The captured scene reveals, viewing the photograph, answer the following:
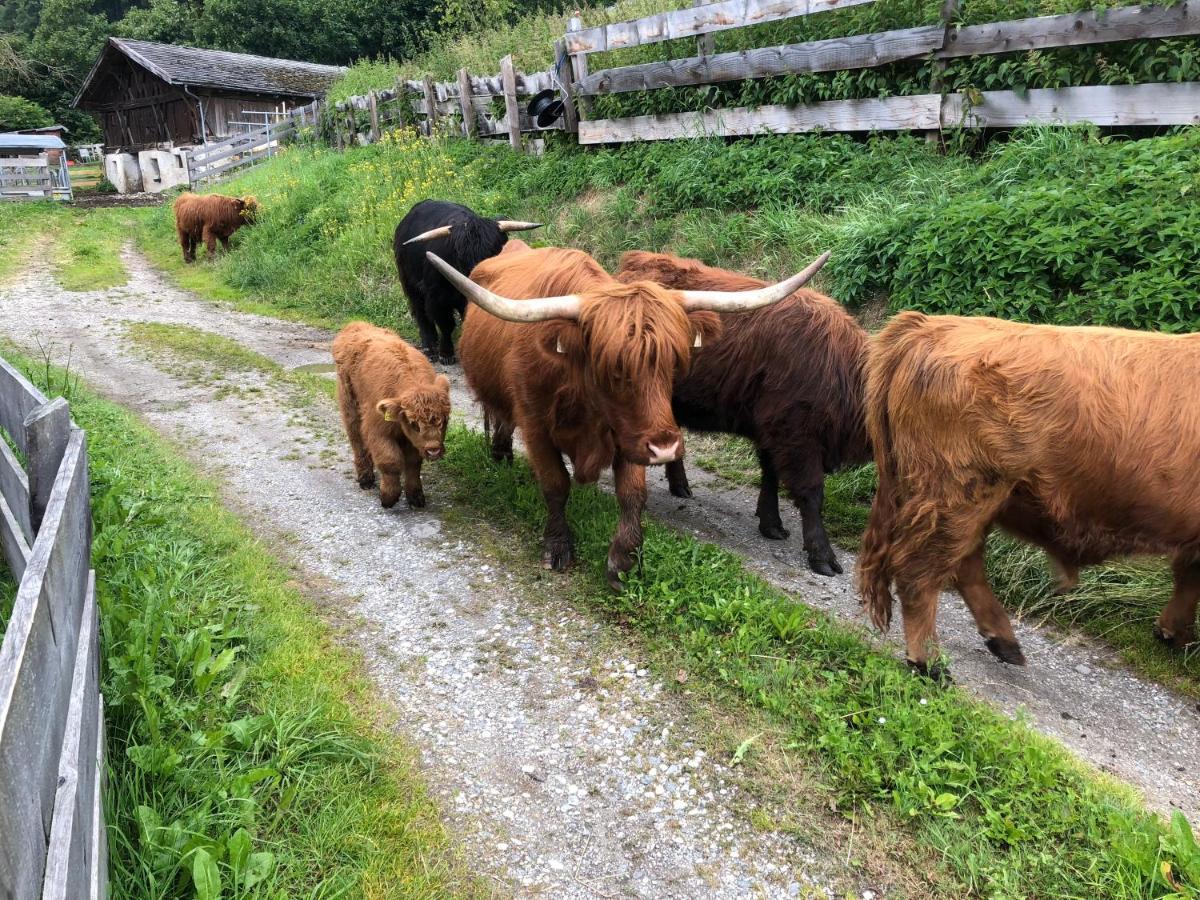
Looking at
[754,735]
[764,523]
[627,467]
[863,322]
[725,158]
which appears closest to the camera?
[754,735]

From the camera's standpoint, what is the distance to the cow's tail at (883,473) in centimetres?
→ 355

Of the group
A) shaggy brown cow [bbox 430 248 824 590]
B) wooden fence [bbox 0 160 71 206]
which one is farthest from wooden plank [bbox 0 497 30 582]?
wooden fence [bbox 0 160 71 206]

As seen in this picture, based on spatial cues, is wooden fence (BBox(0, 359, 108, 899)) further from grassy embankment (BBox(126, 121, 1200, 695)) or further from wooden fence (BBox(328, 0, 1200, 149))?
wooden fence (BBox(328, 0, 1200, 149))

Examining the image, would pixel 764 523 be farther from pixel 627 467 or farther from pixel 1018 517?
pixel 1018 517

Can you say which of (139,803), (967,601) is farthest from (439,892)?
(967,601)

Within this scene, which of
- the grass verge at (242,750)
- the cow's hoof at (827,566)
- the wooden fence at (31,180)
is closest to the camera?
the grass verge at (242,750)

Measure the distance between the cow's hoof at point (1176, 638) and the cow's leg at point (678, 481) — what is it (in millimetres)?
3031

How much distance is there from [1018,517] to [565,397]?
7.49 feet

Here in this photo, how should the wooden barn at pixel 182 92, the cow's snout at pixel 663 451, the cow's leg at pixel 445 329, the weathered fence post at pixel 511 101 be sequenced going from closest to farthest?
the cow's snout at pixel 663 451
the cow's leg at pixel 445 329
the weathered fence post at pixel 511 101
the wooden barn at pixel 182 92

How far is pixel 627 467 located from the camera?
4.29 m

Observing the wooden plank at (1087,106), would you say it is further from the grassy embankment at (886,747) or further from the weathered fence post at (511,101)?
the weathered fence post at (511,101)

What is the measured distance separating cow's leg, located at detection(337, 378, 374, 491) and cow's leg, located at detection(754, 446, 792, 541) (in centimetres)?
289

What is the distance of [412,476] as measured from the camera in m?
5.51

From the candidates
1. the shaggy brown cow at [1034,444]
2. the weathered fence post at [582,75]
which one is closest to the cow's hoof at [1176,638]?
the shaggy brown cow at [1034,444]
